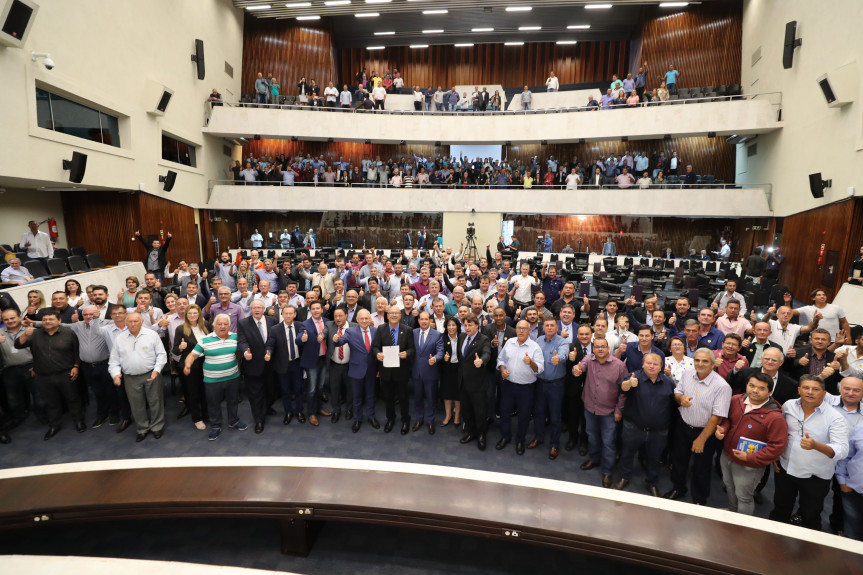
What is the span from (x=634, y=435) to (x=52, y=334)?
6631mm

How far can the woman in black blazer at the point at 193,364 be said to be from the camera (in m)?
5.15

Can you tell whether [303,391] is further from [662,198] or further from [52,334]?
[662,198]

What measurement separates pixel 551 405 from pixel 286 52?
22.1m

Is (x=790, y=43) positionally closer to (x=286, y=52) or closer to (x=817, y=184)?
(x=817, y=184)

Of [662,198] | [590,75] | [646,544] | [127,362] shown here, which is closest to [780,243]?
[662,198]

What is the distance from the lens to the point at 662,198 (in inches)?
640

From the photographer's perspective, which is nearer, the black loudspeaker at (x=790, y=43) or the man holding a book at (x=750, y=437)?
the man holding a book at (x=750, y=437)

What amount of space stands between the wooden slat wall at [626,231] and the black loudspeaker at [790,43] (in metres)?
6.18

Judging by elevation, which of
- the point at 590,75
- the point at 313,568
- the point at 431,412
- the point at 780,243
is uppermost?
the point at 590,75

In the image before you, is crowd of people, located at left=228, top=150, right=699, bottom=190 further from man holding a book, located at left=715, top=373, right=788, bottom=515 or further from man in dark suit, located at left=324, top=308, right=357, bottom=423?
man holding a book, located at left=715, top=373, right=788, bottom=515

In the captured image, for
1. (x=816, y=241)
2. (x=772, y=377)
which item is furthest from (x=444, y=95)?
(x=772, y=377)

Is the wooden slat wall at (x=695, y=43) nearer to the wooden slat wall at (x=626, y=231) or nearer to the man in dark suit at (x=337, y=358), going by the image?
the wooden slat wall at (x=626, y=231)

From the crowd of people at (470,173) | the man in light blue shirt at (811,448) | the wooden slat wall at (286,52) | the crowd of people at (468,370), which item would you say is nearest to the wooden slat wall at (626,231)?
the crowd of people at (470,173)

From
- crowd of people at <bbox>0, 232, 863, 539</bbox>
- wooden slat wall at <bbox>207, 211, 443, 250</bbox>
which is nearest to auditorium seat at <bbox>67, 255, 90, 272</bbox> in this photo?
crowd of people at <bbox>0, 232, 863, 539</bbox>
